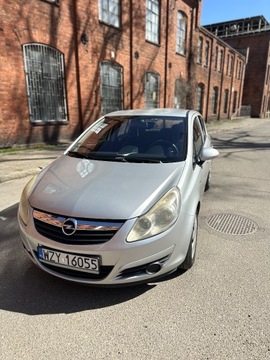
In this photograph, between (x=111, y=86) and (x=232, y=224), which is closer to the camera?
(x=232, y=224)

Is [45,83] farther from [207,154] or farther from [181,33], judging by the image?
[181,33]

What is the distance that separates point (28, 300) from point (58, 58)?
378 inches

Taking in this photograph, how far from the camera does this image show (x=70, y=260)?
2.23 metres

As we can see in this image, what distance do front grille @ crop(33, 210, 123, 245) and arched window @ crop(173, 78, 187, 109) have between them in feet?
57.7

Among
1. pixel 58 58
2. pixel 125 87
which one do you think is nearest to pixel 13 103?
pixel 58 58

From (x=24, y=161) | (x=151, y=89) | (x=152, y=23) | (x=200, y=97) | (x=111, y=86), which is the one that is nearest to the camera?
(x=24, y=161)

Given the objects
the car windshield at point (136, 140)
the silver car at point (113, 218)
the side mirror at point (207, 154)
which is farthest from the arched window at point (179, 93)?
the silver car at point (113, 218)

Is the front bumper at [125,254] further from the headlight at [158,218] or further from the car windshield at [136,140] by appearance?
the car windshield at [136,140]

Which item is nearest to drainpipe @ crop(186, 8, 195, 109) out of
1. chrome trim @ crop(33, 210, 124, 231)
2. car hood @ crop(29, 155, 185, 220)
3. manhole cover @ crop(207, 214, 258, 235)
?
manhole cover @ crop(207, 214, 258, 235)

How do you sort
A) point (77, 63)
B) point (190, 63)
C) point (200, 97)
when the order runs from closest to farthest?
point (77, 63)
point (190, 63)
point (200, 97)

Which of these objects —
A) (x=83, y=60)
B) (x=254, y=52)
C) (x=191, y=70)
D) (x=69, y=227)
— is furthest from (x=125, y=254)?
(x=254, y=52)

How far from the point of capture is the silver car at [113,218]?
2.14 m

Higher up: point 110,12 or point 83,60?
point 110,12

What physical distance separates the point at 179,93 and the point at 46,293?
724 inches
